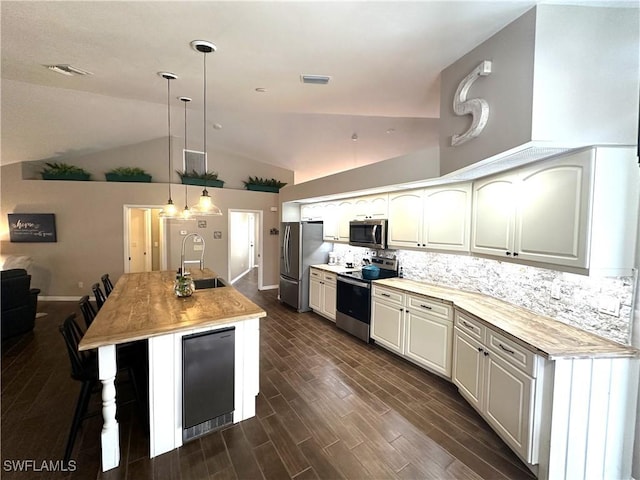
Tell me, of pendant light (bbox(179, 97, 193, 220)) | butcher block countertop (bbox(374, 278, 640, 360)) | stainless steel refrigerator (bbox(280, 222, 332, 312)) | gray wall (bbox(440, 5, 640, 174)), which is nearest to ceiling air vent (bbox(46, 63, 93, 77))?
pendant light (bbox(179, 97, 193, 220))

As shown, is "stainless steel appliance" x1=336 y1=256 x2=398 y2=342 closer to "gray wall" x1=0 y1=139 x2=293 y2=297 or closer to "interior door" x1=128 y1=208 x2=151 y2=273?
"gray wall" x1=0 y1=139 x2=293 y2=297

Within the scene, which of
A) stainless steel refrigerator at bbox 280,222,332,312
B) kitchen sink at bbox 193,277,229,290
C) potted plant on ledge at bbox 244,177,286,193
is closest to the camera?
kitchen sink at bbox 193,277,229,290

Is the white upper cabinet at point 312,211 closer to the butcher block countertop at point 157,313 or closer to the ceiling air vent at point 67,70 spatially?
the butcher block countertop at point 157,313

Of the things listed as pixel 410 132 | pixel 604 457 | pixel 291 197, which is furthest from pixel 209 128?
pixel 604 457

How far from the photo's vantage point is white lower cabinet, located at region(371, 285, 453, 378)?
2.83 meters

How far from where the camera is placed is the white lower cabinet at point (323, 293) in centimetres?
456

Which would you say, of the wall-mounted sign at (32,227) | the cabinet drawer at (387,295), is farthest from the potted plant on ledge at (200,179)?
the cabinet drawer at (387,295)

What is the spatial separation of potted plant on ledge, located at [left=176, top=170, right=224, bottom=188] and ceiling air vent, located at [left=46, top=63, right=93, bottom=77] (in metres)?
3.48

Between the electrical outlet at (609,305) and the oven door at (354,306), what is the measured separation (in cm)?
228

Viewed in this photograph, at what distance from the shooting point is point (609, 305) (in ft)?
6.05

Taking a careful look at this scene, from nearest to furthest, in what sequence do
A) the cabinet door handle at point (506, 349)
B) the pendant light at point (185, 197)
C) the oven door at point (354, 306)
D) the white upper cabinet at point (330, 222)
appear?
the cabinet door handle at point (506, 349)
the pendant light at point (185, 197)
the oven door at point (354, 306)
the white upper cabinet at point (330, 222)

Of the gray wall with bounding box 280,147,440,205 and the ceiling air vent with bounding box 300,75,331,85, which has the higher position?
the ceiling air vent with bounding box 300,75,331,85

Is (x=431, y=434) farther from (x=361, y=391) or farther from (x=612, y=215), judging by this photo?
(x=612, y=215)

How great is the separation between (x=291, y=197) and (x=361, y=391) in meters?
3.92
